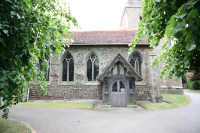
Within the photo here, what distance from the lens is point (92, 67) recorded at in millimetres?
12016

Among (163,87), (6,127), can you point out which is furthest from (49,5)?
(163,87)

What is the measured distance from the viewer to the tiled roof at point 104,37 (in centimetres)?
1187

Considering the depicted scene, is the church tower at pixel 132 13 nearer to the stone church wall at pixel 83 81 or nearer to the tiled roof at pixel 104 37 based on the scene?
the tiled roof at pixel 104 37

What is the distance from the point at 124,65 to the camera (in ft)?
28.0

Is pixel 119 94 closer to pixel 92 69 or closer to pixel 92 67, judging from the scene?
pixel 92 69

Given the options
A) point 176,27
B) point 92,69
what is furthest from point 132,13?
point 176,27

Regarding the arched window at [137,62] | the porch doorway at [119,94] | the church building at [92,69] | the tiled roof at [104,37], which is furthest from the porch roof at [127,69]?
the tiled roof at [104,37]

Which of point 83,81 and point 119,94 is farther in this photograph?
point 83,81

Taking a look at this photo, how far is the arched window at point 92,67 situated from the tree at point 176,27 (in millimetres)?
7482

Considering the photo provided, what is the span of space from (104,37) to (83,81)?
5487mm

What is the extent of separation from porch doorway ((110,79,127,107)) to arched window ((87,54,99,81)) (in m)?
3.67

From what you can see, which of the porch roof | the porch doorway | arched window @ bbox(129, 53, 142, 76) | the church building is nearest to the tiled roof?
the church building

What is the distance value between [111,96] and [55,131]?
194 inches

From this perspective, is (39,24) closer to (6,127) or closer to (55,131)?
(55,131)
